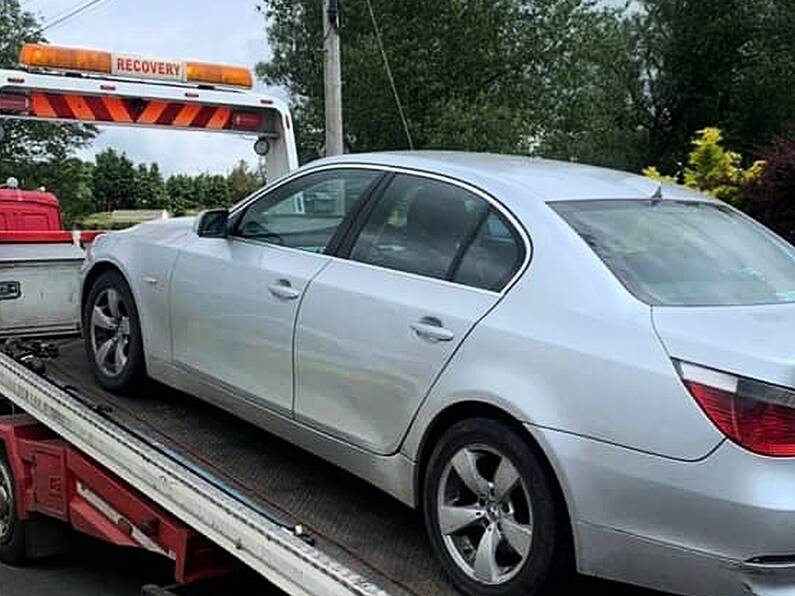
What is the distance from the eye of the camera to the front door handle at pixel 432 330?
138 inches

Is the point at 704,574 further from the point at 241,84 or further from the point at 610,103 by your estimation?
the point at 610,103

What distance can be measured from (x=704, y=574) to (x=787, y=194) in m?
6.34

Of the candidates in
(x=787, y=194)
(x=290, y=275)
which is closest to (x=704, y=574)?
(x=290, y=275)

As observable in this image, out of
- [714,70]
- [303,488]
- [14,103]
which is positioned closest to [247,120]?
[14,103]

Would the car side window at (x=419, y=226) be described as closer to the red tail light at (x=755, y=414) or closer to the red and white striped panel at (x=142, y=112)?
the red tail light at (x=755, y=414)

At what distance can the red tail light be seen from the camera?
274cm

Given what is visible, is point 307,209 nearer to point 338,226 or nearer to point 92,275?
point 338,226

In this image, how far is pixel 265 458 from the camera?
458 centimetres

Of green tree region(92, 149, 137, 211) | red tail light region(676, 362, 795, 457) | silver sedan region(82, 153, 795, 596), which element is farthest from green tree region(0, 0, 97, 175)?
red tail light region(676, 362, 795, 457)

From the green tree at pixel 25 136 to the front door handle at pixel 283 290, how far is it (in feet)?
98.6

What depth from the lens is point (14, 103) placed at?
645 cm

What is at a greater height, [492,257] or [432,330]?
[492,257]

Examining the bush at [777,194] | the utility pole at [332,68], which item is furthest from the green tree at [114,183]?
the bush at [777,194]

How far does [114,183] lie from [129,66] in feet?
184
